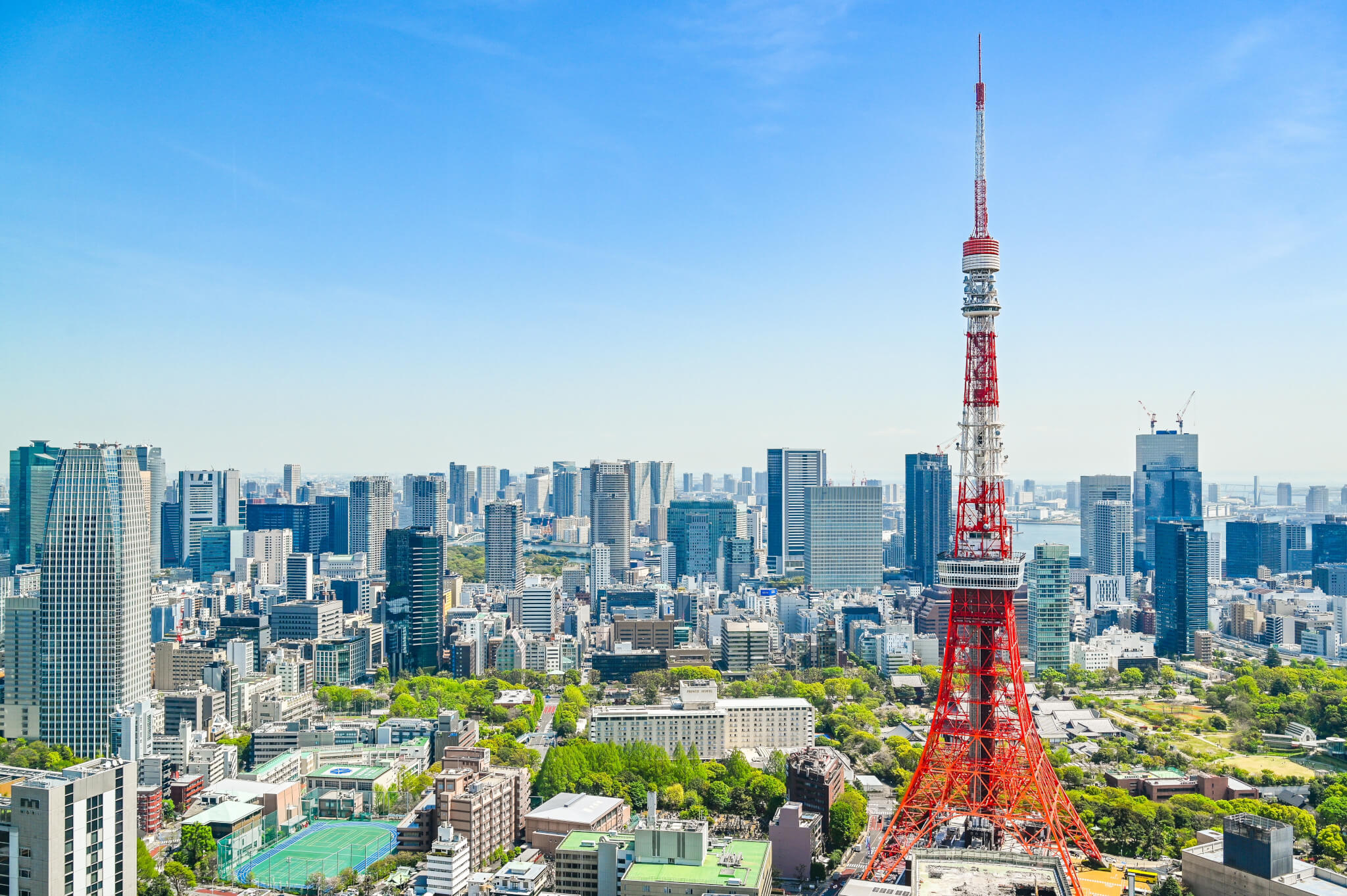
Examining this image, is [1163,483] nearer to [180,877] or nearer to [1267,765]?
[1267,765]

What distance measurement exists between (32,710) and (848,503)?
25925 millimetres

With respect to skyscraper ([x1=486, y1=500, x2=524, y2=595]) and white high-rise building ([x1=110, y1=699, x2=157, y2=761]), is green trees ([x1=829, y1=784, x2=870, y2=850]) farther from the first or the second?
skyscraper ([x1=486, y1=500, x2=524, y2=595])

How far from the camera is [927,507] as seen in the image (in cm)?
3841

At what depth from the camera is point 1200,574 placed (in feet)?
82.0

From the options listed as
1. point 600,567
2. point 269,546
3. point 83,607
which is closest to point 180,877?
point 83,607

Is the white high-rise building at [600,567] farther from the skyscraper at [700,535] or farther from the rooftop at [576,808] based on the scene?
the rooftop at [576,808]

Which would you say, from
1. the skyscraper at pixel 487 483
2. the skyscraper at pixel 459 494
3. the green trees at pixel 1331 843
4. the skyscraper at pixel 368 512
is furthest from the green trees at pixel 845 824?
the skyscraper at pixel 487 483

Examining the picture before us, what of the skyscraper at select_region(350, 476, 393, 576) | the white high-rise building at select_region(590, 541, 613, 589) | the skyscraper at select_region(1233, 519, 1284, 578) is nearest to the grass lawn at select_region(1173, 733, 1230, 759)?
the white high-rise building at select_region(590, 541, 613, 589)

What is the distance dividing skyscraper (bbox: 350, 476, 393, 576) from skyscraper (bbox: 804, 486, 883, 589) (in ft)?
51.0

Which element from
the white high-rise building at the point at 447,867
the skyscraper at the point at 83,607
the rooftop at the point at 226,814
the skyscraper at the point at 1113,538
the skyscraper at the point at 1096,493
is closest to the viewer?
the white high-rise building at the point at 447,867

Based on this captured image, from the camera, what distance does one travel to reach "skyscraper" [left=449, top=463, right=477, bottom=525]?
55688mm

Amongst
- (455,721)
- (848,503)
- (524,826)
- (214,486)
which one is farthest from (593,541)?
(524,826)

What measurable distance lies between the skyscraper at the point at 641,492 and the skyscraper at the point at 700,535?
421 inches

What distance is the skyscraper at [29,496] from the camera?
55.1 feet
